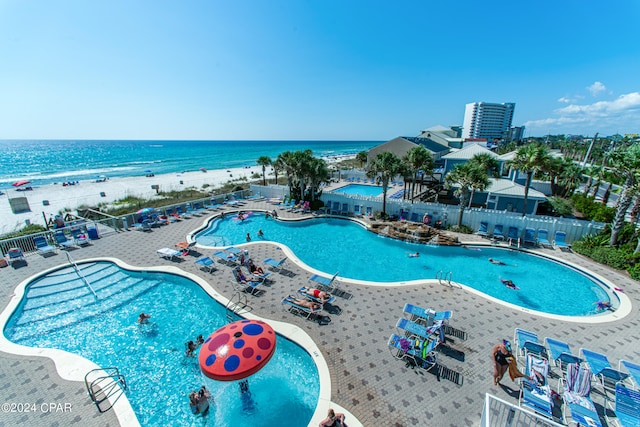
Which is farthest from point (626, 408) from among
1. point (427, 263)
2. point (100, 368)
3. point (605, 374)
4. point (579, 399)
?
point (100, 368)

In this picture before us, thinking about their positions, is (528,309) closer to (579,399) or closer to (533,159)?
(579,399)

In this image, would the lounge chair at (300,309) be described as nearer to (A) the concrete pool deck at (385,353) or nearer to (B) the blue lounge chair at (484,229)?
(A) the concrete pool deck at (385,353)

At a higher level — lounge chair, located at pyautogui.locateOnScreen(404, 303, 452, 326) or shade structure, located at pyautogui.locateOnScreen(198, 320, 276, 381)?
shade structure, located at pyautogui.locateOnScreen(198, 320, 276, 381)

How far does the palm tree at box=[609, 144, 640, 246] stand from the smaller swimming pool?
2286cm

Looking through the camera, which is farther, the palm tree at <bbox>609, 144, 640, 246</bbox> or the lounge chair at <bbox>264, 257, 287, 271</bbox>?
the lounge chair at <bbox>264, 257, 287, 271</bbox>

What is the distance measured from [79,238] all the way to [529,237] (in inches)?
1205

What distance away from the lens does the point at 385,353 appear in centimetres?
855

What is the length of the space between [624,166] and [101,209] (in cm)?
4332

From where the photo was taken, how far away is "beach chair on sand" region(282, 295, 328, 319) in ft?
33.9

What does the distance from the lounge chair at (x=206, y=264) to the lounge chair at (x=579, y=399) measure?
14.3 m

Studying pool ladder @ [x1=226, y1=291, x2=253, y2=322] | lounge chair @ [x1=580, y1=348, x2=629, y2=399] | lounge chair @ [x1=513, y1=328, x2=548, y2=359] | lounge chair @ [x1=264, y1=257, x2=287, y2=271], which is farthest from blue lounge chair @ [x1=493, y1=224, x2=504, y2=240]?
pool ladder @ [x1=226, y1=291, x2=253, y2=322]

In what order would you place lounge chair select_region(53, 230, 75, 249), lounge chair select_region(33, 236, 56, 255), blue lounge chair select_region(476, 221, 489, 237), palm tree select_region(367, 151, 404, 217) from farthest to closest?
1. palm tree select_region(367, 151, 404, 217)
2. blue lounge chair select_region(476, 221, 489, 237)
3. lounge chair select_region(53, 230, 75, 249)
4. lounge chair select_region(33, 236, 56, 255)

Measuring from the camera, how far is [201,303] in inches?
464

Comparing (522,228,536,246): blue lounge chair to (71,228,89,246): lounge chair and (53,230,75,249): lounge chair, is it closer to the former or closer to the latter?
(71,228,89,246): lounge chair
